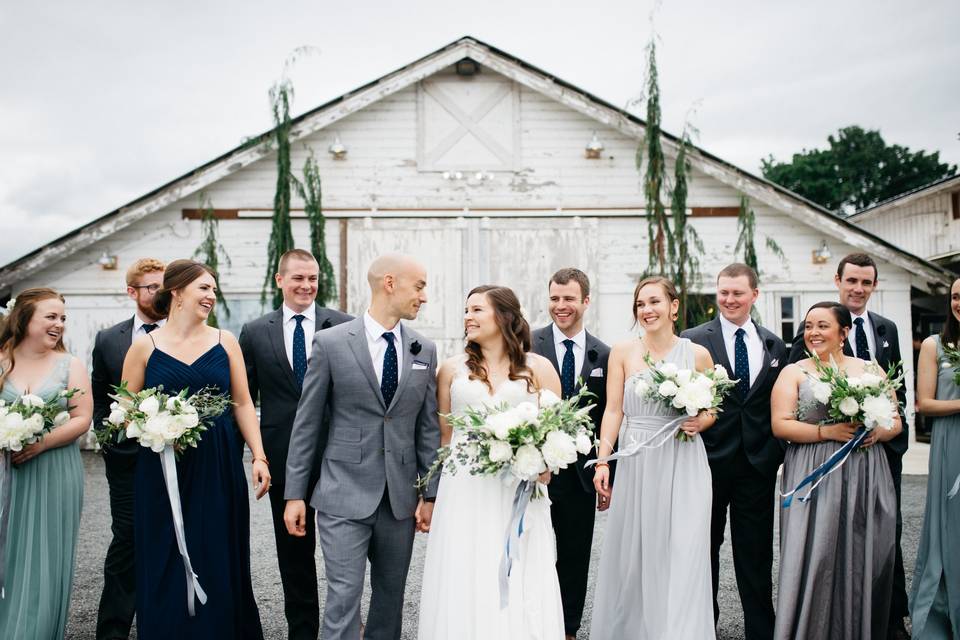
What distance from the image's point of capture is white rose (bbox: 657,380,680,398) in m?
4.33

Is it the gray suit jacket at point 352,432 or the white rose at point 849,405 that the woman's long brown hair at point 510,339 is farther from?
the white rose at point 849,405

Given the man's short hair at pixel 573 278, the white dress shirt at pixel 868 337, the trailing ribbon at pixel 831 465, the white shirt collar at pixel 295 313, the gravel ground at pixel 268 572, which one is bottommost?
the gravel ground at pixel 268 572

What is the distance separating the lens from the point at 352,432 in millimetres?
4070

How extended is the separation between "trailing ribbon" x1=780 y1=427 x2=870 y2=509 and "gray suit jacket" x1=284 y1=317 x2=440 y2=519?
2397 mm

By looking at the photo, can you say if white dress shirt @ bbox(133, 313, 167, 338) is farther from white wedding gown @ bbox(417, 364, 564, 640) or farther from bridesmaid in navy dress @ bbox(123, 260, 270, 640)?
white wedding gown @ bbox(417, 364, 564, 640)

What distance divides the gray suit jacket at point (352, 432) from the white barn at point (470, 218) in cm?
836

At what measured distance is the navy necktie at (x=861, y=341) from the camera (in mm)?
5509

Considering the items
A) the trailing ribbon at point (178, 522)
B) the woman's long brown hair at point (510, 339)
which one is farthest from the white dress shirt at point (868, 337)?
the trailing ribbon at point (178, 522)

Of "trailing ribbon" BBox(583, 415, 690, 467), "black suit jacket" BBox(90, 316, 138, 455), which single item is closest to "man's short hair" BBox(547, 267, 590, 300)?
"trailing ribbon" BBox(583, 415, 690, 467)

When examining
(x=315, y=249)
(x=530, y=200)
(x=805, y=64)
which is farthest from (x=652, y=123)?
(x=805, y=64)

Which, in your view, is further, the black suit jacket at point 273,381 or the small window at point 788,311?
the small window at point 788,311

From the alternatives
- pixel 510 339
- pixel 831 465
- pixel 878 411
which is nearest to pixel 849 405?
pixel 878 411

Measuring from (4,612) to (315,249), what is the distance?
8387 mm

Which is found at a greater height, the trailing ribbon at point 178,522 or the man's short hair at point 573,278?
the man's short hair at point 573,278
